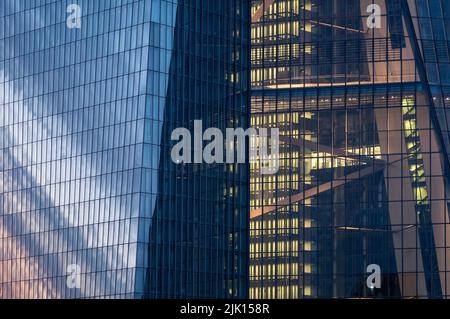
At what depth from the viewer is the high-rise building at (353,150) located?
429ft

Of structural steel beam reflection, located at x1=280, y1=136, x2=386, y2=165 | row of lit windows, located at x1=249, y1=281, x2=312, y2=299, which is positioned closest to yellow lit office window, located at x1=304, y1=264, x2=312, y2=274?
row of lit windows, located at x1=249, y1=281, x2=312, y2=299

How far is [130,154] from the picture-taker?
4702 inches

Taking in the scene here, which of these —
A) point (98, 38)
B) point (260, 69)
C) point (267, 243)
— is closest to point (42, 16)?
point (98, 38)

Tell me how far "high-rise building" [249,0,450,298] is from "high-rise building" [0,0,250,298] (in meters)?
10.5

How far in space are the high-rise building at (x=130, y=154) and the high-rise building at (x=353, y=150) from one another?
10486 millimetres

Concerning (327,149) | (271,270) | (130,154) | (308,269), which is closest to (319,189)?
(327,149)

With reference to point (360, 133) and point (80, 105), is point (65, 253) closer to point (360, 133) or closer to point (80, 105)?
point (80, 105)

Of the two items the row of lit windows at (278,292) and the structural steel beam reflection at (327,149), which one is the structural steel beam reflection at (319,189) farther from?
the row of lit windows at (278,292)

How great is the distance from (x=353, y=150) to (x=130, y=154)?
82.5ft

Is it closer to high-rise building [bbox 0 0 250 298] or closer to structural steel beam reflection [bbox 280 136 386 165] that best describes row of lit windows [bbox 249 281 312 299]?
high-rise building [bbox 0 0 250 298]

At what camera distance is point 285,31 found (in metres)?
138

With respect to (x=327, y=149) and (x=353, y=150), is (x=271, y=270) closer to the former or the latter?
(x=327, y=149)

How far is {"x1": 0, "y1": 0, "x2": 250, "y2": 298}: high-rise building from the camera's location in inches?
4638

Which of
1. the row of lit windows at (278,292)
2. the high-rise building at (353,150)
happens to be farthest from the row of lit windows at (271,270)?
the row of lit windows at (278,292)
